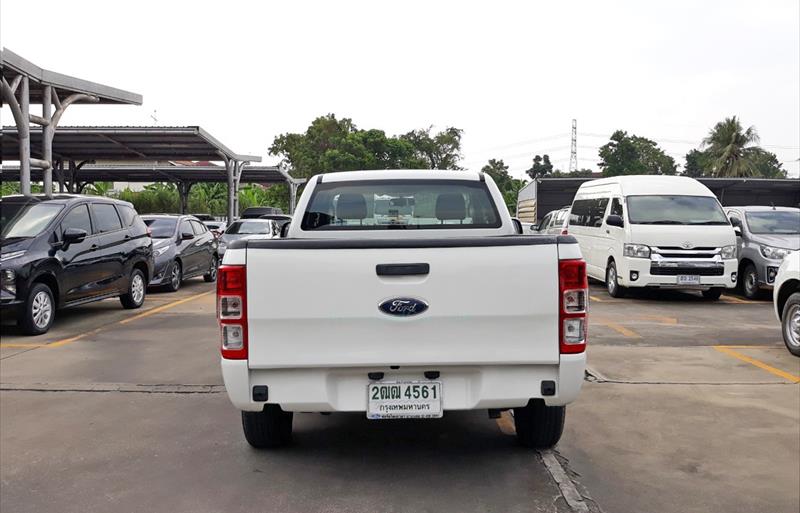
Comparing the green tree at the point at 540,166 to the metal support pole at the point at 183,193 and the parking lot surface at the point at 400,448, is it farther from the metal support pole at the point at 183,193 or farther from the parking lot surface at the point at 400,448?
the parking lot surface at the point at 400,448

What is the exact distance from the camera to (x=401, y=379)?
380 cm

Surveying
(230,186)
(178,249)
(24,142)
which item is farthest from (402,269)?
(230,186)

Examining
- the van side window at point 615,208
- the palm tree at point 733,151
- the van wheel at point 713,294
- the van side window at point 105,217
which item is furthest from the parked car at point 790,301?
the palm tree at point 733,151

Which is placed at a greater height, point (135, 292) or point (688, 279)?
point (688, 279)

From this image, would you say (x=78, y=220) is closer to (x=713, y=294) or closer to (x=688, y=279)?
(x=688, y=279)

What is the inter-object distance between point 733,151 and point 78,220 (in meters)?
52.6

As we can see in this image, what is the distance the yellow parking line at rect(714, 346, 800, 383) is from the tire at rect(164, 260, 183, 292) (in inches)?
391

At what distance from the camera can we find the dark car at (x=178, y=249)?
44.9 ft

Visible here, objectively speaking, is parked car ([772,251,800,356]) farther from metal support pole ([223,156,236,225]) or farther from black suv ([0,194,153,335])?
metal support pole ([223,156,236,225])

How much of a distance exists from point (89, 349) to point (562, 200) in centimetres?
1544

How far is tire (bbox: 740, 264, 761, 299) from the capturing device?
1221cm

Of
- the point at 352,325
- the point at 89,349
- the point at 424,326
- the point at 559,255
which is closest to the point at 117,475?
the point at 352,325

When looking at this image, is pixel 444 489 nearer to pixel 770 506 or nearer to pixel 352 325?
pixel 352 325

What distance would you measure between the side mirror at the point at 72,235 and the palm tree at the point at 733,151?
5147 cm
